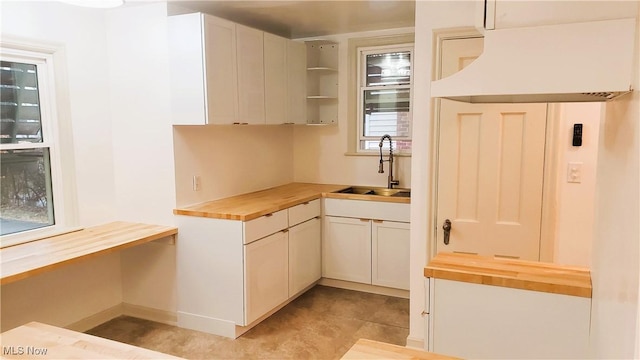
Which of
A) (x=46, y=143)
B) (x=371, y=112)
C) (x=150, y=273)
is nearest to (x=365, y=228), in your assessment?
(x=371, y=112)

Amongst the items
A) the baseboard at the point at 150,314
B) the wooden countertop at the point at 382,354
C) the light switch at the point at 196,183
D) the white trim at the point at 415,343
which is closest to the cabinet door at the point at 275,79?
the light switch at the point at 196,183

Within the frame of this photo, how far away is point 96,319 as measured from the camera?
139 inches

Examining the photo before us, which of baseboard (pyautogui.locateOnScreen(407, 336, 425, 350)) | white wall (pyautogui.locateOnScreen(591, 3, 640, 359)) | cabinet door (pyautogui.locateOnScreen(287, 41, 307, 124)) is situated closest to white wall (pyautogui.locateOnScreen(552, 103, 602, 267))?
baseboard (pyautogui.locateOnScreen(407, 336, 425, 350))

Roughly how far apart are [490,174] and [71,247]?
2.68 m

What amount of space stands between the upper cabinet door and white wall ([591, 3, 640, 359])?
2471 millimetres

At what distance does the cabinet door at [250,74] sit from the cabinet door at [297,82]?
0.46 metres

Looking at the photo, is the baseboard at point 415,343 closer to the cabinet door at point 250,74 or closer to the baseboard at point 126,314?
the baseboard at point 126,314

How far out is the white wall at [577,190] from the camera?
3.29 m

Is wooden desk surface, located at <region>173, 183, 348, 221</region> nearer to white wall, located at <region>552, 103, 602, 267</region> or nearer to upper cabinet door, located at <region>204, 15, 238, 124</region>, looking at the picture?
upper cabinet door, located at <region>204, 15, 238, 124</region>

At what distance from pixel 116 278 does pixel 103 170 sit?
888mm

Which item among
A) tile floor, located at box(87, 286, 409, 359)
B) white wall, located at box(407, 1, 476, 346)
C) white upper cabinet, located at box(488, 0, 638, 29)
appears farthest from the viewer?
tile floor, located at box(87, 286, 409, 359)

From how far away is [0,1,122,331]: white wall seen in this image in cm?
298

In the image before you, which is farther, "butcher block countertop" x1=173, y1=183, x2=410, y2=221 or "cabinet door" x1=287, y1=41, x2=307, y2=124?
"cabinet door" x1=287, y1=41, x2=307, y2=124

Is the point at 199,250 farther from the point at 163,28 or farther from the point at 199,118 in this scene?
the point at 163,28
